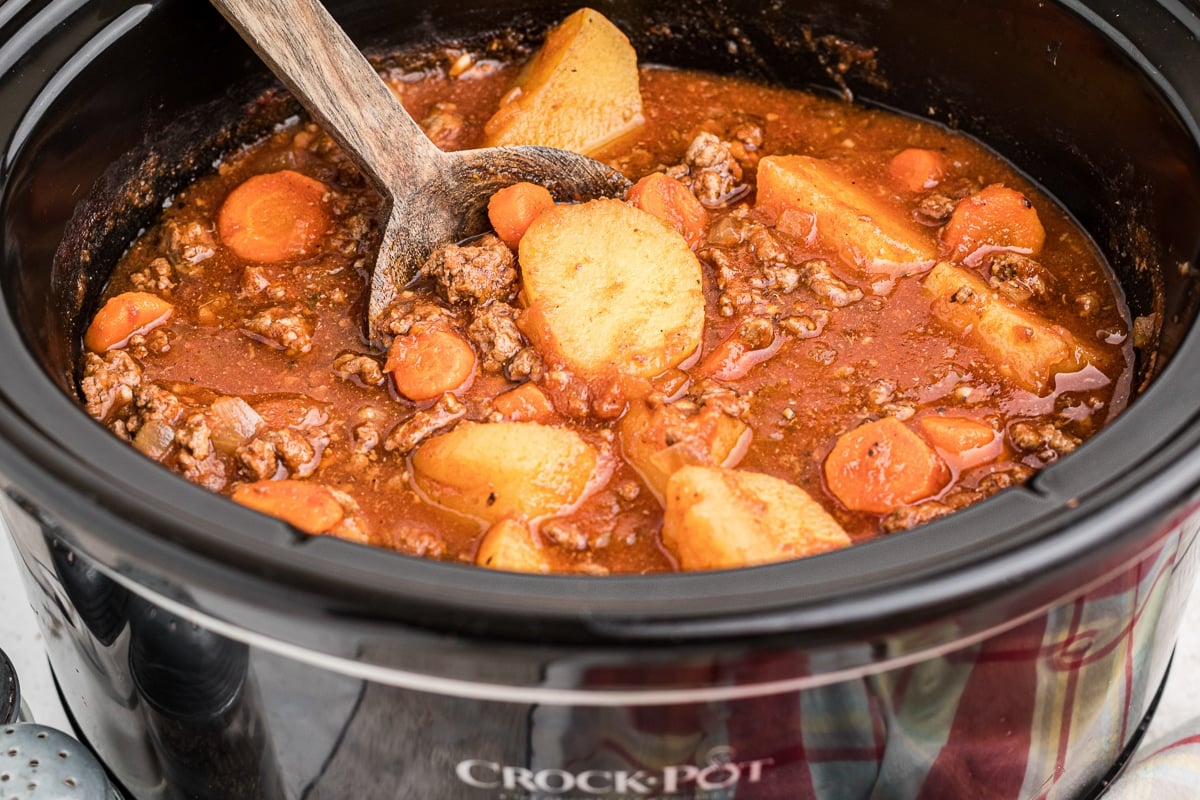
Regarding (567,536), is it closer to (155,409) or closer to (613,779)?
(613,779)

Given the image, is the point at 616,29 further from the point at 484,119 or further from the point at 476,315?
the point at 476,315

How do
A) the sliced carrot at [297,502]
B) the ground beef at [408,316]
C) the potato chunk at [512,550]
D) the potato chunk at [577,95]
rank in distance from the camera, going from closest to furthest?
the potato chunk at [512,550] → the sliced carrot at [297,502] → the ground beef at [408,316] → the potato chunk at [577,95]

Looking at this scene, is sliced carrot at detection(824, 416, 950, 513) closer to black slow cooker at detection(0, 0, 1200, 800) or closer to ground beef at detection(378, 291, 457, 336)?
black slow cooker at detection(0, 0, 1200, 800)

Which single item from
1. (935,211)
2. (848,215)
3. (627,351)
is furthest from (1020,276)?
(627,351)

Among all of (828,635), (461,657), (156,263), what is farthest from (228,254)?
(828,635)

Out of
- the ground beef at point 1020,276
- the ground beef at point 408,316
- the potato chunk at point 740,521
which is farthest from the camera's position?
the ground beef at point 1020,276

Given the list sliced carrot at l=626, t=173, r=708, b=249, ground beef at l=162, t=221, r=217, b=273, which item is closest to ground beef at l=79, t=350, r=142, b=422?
ground beef at l=162, t=221, r=217, b=273

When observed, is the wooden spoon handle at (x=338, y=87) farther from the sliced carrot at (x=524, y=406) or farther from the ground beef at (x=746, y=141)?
the ground beef at (x=746, y=141)

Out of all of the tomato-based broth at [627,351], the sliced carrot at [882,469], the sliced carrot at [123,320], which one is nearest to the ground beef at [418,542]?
the tomato-based broth at [627,351]
